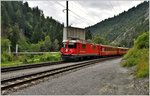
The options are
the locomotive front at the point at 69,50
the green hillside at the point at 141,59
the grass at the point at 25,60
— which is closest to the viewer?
the green hillside at the point at 141,59

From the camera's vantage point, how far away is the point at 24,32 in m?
183

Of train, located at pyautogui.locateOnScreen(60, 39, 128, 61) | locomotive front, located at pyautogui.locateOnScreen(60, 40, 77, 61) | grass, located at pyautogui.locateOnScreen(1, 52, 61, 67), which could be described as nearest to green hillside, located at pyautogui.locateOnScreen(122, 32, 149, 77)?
Result: train, located at pyautogui.locateOnScreen(60, 39, 128, 61)

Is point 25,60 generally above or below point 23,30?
below

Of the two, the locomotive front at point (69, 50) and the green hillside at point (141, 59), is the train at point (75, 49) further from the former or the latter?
the green hillside at point (141, 59)

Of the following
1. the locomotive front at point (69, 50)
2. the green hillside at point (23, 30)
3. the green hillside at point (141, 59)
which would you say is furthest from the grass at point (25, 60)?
the green hillside at point (23, 30)

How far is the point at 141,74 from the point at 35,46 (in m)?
128

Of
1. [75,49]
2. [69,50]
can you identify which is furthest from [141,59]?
[69,50]

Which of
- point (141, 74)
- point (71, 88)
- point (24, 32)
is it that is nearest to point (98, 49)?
point (141, 74)

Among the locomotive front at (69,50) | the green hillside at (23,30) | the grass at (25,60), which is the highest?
the green hillside at (23,30)

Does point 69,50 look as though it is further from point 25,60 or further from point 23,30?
point 23,30

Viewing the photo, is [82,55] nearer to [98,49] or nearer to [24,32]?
[98,49]

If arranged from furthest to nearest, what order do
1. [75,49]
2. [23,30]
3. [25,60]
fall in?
[23,30]
[75,49]
[25,60]

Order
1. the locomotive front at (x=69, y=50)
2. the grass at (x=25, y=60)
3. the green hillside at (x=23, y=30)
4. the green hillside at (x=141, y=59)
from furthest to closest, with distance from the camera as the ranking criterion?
the green hillside at (x=23, y=30) < the locomotive front at (x=69, y=50) < the grass at (x=25, y=60) < the green hillside at (x=141, y=59)

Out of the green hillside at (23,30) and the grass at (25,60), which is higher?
the green hillside at (23,30)
